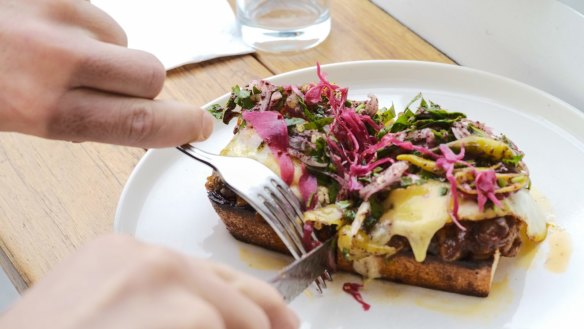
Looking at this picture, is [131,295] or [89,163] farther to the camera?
[89,163]

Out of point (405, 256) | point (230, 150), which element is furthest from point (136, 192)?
point (405, 256)

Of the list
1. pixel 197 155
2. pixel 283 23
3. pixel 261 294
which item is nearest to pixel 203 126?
pixel 197 155

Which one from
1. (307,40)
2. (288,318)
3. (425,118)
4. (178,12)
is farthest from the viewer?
(178,12)

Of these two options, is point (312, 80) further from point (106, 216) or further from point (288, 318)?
point (288, 318)

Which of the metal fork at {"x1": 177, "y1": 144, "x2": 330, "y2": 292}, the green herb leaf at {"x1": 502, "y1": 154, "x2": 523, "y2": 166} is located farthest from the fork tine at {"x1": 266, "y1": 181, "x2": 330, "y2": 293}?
the green herb leaf at {"x1": 502, "y1": 154, "x2": 523, "y2": 166}

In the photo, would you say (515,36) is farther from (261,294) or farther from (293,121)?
(261,294)

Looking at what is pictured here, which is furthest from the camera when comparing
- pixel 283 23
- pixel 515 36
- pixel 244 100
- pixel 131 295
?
pixel 283 23
